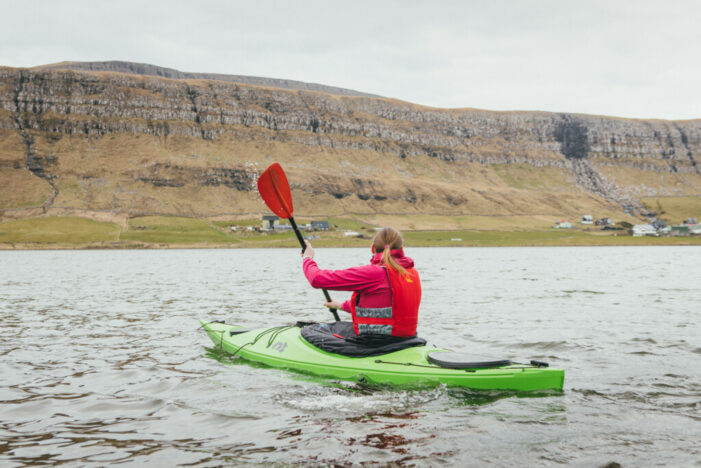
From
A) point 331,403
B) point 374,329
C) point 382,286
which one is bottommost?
point 331,403

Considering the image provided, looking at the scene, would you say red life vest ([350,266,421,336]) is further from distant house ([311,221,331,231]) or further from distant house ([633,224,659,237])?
distant house ([633,224,659,237])

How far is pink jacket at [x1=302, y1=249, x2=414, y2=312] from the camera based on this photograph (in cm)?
839

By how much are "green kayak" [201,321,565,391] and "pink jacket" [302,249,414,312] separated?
1.03 meters

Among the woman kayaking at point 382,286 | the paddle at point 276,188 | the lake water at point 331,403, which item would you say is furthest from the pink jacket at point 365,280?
the paddle at point 276,188

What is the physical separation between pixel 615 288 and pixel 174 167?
561 feet

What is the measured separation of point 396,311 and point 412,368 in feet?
3.02

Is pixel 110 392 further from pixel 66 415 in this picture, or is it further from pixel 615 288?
pixel 615 288

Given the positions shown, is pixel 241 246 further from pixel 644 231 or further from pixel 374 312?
pixel 374 312

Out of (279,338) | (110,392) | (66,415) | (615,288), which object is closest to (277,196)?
(279,338)

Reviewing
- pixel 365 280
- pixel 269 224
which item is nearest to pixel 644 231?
pixel 269 224

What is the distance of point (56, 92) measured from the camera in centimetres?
19750

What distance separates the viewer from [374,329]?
9016 mm

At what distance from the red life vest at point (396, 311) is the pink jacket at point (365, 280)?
93 mm

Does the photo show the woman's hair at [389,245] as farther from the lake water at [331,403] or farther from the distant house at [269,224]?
the distant house at [269,224]
